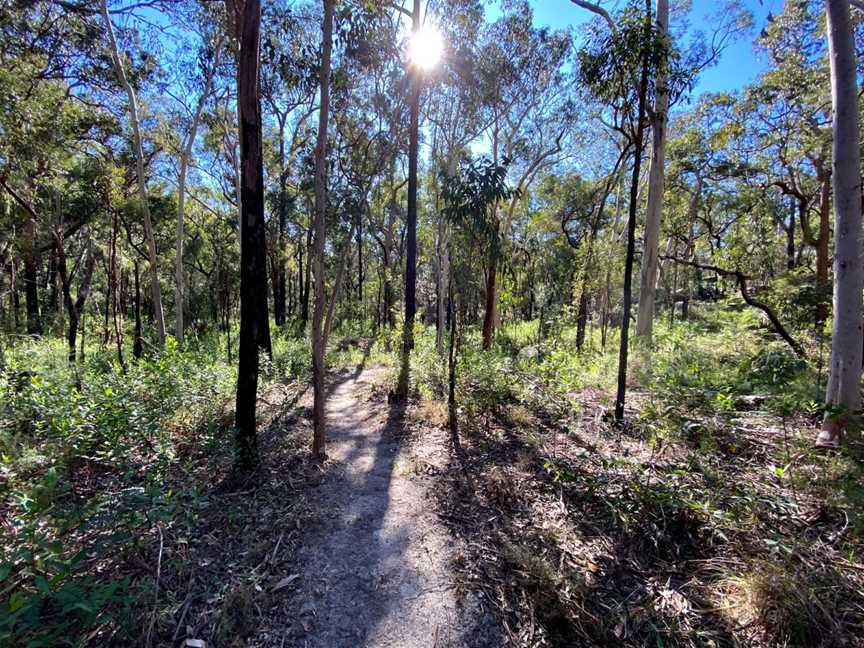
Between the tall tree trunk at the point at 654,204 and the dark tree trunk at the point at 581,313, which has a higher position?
the tall tree trunk at the point at 654,204

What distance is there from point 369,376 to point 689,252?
1695 cm

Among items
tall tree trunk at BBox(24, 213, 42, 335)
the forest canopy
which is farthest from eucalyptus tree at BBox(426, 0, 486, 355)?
tall tree trunk at BBox(24, 213, 42, 335)

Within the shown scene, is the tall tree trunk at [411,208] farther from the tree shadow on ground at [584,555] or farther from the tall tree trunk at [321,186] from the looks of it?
the tree shadow on ground at [584,555]

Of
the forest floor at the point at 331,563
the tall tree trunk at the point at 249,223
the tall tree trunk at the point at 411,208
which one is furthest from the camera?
the tall tree trunk at the point at 411,208

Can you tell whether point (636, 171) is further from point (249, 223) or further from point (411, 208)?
point (411, 208)

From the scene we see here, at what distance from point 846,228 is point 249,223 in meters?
5.83

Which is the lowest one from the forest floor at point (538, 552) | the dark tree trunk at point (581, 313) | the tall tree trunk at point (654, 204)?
the forest floor at point (538, 552)

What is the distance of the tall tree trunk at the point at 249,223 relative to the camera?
3.39 meters

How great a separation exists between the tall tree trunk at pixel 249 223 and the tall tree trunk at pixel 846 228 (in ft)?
18.3

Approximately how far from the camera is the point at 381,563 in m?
2.60

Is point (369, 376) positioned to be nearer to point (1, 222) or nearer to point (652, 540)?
point (652, 540)

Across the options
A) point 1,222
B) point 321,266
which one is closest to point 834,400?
point 321,266

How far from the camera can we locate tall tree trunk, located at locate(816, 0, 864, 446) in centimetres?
328

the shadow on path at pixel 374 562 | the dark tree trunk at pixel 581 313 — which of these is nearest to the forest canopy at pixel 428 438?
the shadow on path at pixel 374 562
